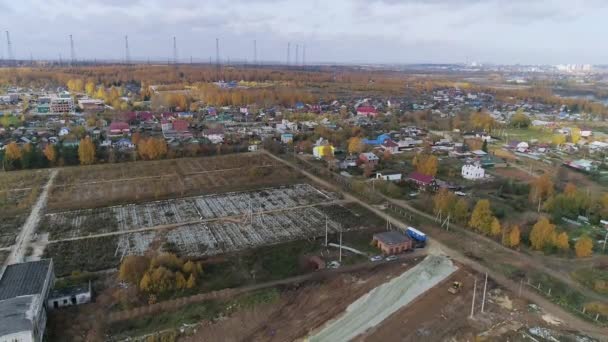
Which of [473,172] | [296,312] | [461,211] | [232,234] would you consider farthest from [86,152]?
[473,172]

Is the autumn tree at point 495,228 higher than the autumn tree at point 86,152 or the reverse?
the reverse

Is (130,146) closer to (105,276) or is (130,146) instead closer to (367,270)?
(105,276)

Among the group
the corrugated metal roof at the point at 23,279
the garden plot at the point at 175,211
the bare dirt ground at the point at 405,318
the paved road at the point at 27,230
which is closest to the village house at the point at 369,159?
the garden plot at the point at 175,211

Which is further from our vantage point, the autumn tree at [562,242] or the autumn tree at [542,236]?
the autumn tree at [542,236]

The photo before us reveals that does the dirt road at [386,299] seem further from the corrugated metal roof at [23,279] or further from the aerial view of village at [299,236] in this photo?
→ the corrugated metal roof at [23,279]

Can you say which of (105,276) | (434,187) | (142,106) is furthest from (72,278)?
(142,106)

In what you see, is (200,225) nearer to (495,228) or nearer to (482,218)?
(482,218)

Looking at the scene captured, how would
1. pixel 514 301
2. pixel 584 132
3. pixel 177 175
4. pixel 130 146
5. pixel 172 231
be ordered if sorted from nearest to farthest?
pixel 514 301 < pixel 172 231 < pixel 177 175 < pixel 130 146 < pixel 584 132
